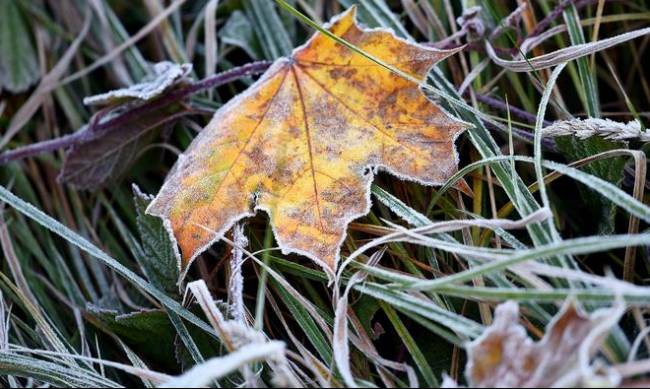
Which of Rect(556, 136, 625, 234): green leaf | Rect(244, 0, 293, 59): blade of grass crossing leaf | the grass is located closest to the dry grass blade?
the grass

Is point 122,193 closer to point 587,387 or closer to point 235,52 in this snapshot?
point 235,52

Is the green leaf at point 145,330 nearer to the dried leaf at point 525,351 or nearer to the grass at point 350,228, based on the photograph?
the grass at point 350,228

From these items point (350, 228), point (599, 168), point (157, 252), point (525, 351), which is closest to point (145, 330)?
point (157, 252)

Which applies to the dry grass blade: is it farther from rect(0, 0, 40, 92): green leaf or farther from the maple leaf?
Answer: rect(0, 0, 40, 92): green leaf

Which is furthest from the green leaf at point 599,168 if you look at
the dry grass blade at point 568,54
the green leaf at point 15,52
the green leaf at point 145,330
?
the green leaf at point 15,52

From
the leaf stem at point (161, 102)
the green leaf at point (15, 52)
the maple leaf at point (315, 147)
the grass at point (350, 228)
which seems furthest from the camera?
the green leaf at point (15, 52)

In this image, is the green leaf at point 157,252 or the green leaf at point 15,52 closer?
the green leaf at point 157,252

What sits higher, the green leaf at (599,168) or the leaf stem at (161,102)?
the leaf stem at (161,102)
